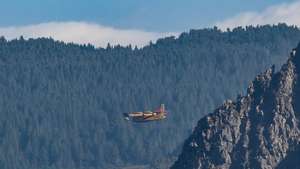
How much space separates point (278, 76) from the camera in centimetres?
15625

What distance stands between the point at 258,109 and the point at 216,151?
5.06 m

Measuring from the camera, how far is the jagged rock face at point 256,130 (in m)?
151

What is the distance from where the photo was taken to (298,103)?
154 metres

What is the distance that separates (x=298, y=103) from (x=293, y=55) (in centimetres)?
603

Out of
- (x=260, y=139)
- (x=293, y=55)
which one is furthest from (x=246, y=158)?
(x=293, y=55)

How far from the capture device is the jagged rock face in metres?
151

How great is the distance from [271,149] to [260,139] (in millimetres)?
1375

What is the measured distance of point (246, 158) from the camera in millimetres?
151625

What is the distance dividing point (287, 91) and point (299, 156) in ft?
24.5

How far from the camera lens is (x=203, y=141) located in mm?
155125

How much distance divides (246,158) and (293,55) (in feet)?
37.9

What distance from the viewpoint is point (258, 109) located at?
6083 inches

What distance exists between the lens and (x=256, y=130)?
153m

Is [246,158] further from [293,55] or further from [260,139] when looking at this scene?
[293,55]
